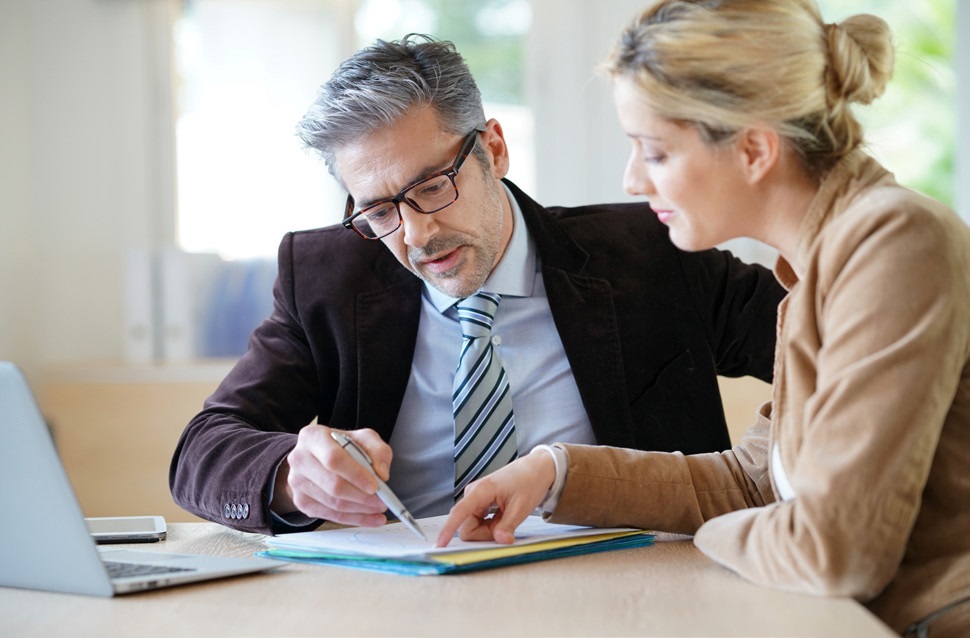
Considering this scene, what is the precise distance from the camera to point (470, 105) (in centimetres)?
177

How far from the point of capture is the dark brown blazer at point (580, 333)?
1.76m

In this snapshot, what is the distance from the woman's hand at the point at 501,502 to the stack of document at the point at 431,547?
19 millimetres

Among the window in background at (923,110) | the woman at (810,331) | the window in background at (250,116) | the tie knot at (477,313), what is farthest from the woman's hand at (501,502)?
the window in background at (923,110)

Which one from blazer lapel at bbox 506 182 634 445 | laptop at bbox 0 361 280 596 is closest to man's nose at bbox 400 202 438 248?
blazer lapel at bbox 506 182 634 445

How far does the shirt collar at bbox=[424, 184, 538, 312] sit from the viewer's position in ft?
6.01

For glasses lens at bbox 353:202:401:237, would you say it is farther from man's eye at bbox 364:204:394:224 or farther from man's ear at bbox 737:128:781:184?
man's ear at bbox 737:128:781:184

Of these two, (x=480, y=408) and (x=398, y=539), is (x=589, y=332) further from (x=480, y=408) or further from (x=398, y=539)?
(x=398, y=539)

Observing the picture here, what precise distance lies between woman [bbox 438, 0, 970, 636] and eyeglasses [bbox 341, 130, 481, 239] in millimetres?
546

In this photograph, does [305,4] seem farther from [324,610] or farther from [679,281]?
[324,610]

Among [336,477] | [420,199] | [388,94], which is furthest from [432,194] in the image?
[336,477]

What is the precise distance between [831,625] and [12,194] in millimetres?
3237

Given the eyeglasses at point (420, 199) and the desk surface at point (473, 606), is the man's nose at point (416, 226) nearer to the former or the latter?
the eyeglasses at point (420, 199)

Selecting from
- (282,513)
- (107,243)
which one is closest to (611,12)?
(107,243)

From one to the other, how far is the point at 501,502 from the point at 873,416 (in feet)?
1.52
